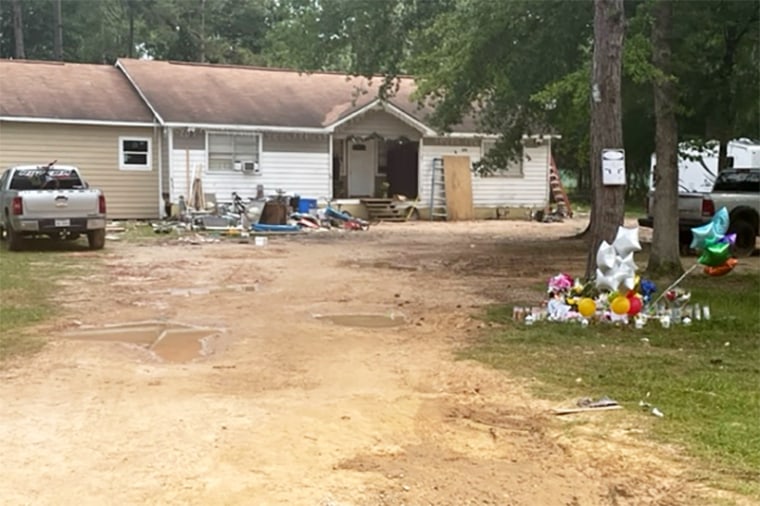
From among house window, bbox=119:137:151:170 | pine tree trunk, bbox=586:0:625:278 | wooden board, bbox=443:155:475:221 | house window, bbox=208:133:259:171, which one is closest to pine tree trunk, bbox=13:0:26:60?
house window, bbox=119:137:151:170

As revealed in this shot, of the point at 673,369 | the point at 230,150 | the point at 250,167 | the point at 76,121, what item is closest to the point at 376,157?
the point at 250,167

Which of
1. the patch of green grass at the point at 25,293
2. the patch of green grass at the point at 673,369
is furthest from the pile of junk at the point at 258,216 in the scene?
the patch of green grass at the point at 673,369

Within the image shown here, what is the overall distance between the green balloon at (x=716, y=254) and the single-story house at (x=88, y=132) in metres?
18.5

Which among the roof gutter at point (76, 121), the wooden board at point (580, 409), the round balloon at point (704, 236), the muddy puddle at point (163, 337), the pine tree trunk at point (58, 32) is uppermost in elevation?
the pine tree trunk at point (58, 32)

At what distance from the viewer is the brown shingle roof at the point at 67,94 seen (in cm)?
2322

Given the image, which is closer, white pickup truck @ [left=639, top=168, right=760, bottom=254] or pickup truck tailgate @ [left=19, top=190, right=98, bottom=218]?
pickup truck tailgate @ [left=19, top=190, right=98, bottom=218]

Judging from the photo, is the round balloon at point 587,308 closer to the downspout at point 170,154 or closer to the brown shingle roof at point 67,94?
the downspout at point 170,154

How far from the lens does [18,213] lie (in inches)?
604

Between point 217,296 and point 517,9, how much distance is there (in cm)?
677

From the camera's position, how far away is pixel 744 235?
1647cm

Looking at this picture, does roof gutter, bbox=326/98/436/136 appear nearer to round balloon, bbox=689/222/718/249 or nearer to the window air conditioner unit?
the window air conditioner unit

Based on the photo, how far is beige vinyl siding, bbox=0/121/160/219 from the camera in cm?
2300

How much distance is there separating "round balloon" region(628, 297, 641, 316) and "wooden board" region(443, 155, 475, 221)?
1899 centimetres

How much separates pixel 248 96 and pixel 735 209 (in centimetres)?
1557
